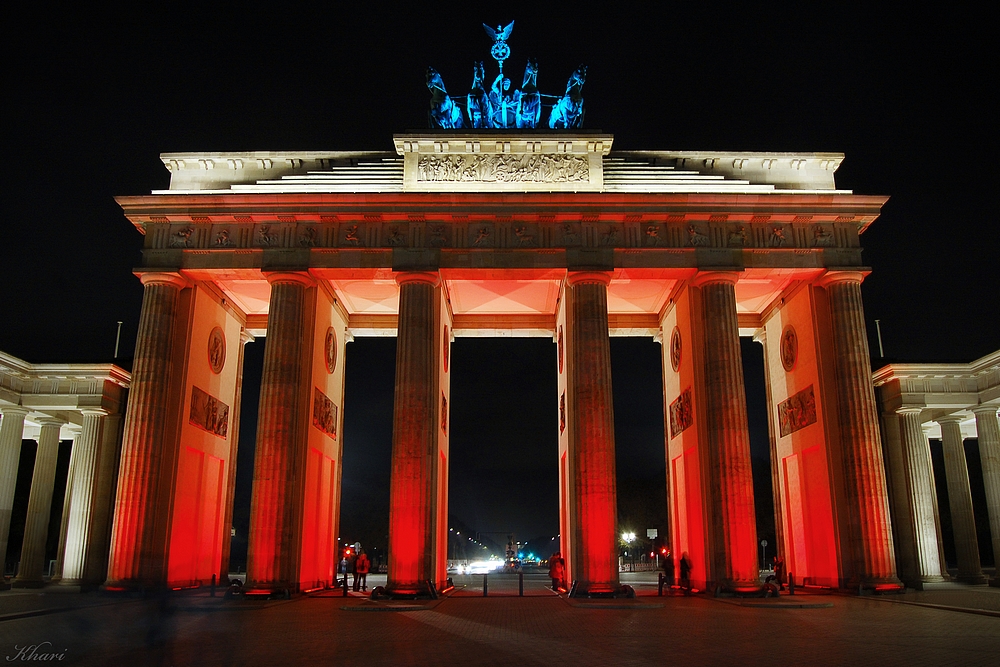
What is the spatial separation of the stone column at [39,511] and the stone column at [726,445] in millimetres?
27820

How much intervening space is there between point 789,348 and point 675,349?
457 centimetres

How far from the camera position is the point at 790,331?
31.0m

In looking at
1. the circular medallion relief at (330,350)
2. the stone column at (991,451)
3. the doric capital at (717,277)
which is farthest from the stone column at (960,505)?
the circular medallion relief at (330,350)

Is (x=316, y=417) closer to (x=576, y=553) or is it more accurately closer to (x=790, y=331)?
(x=576, y=553)

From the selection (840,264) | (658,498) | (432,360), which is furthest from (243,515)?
(840,264)

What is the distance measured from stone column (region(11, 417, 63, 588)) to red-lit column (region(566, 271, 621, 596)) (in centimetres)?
2343

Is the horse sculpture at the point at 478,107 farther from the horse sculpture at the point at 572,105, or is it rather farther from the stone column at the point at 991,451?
the stone column at the point at 991,451

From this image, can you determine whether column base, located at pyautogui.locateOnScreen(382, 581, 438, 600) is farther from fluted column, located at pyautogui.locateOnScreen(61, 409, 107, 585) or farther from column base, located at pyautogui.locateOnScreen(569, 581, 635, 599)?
fluted column, located at pyautogui.locateOnScreen(61, 409, 107, 585)

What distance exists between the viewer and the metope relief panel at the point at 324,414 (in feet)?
96.3

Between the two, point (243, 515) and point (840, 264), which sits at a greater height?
point (840, 264)

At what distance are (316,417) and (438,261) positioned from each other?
7868mm

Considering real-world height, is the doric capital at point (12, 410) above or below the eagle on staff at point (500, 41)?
below

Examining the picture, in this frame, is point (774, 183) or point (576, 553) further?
point (774, 183)

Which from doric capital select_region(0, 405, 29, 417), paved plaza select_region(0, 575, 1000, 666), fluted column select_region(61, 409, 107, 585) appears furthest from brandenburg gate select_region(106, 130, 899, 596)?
doric capital select_region(0, 405, 29, 417)
